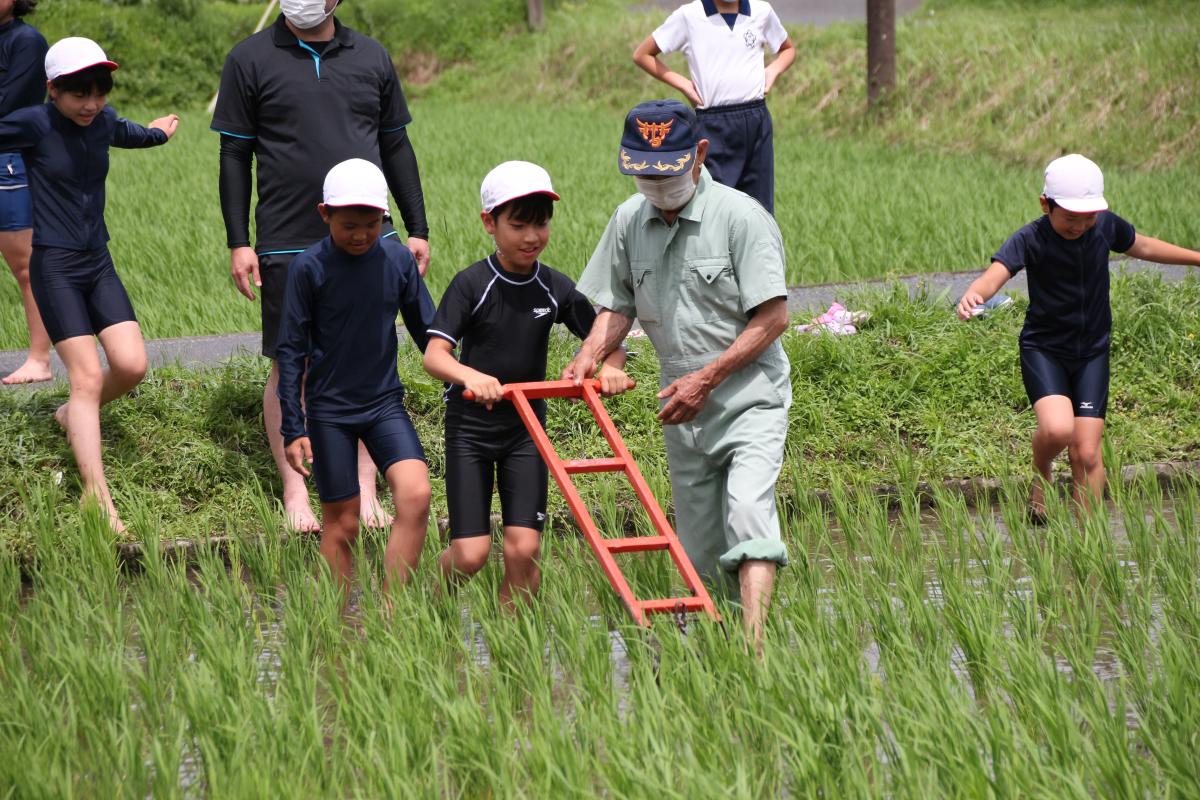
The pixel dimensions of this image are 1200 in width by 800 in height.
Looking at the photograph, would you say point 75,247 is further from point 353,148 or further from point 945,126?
point 945,126

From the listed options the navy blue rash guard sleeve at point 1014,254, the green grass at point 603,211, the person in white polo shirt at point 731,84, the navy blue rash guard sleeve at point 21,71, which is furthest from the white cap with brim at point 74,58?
the navy blue rash guard sleeve at point 1014,254

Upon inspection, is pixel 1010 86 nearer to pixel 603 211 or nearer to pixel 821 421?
pixel 603 211

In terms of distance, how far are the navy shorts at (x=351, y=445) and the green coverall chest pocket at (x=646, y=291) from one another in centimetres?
88

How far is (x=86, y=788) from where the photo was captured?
3551 millimetres

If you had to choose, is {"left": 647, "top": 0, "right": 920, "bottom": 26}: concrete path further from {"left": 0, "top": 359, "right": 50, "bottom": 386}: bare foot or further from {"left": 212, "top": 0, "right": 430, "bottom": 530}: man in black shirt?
{"left": 212, "top": 0, "right": 430, "bottom": 530}: man in black shirt

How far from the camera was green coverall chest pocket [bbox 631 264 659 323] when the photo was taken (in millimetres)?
4547

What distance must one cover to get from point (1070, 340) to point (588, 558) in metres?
2.04

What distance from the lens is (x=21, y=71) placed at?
22.7ft

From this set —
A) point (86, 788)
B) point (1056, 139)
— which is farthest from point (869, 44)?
point (86, 788)

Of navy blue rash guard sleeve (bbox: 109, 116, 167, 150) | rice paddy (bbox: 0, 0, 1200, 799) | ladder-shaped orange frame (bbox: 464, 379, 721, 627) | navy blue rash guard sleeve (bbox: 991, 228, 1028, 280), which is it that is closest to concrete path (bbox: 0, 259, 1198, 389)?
rice paddy (bbox: 0, 0, 1200, 799)

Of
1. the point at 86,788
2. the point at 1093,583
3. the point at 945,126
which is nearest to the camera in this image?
the point at 86,788

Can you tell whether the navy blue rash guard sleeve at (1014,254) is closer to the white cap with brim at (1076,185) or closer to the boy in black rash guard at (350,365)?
the white cap with brim at (1076,185)

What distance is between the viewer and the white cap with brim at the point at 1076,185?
5574mm

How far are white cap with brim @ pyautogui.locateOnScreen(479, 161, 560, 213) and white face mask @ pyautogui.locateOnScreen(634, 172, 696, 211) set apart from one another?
0.31 m
